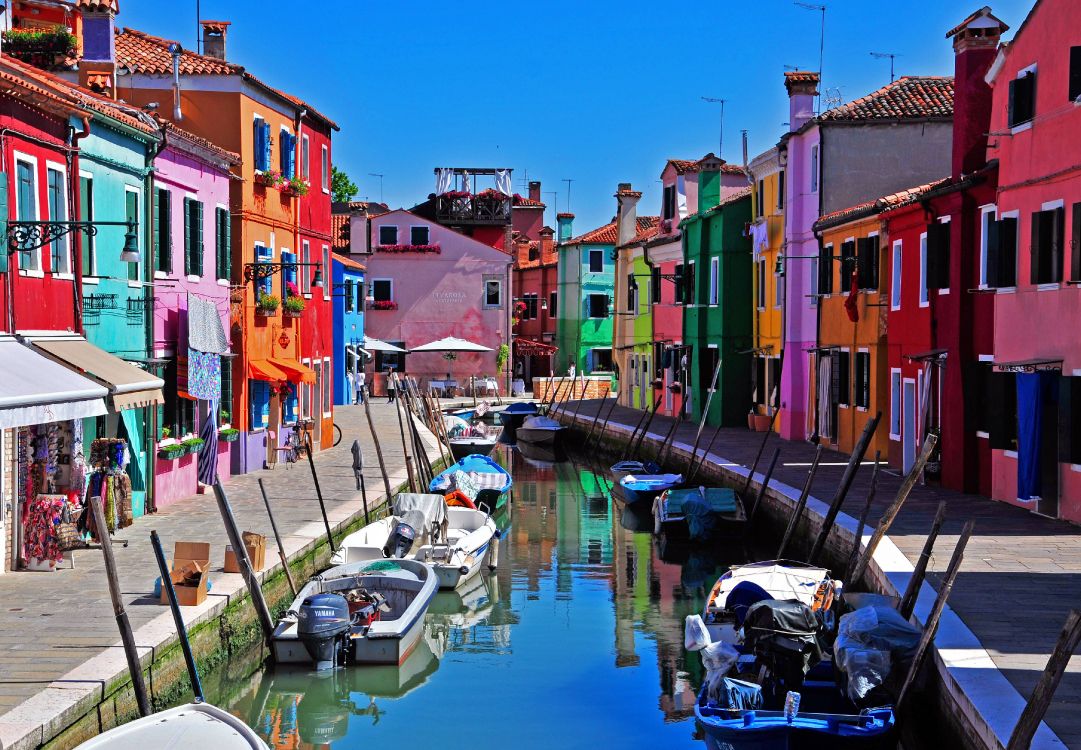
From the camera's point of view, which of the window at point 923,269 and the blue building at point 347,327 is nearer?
the window at point 923,269

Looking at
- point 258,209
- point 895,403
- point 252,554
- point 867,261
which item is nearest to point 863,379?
point 895,403

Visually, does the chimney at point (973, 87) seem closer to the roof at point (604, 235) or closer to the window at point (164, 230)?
the window at point (164, 230)

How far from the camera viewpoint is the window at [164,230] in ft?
71.9

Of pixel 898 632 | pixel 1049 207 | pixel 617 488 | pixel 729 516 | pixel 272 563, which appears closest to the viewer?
pixel 898 632

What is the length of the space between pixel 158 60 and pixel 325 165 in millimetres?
8329

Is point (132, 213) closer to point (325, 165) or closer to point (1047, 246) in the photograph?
point (1047, 246)

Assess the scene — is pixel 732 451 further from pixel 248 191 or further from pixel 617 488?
pixel 248 191

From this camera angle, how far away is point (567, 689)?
15.3 metres

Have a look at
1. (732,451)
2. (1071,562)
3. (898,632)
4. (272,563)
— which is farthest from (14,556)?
(732,451)

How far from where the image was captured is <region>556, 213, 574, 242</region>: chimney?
7075cm

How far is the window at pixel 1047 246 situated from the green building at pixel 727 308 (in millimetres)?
19715

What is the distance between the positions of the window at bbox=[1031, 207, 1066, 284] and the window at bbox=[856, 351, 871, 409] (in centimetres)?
931

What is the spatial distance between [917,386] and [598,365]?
41931 mm

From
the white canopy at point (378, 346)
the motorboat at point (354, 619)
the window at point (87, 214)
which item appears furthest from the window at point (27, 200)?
the white canopy at point (378, 346)
